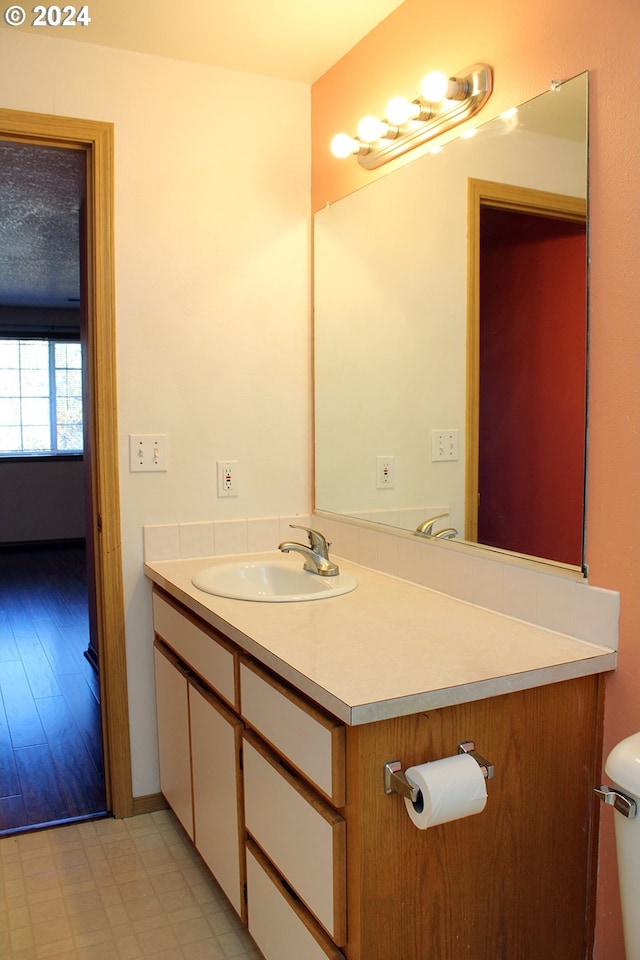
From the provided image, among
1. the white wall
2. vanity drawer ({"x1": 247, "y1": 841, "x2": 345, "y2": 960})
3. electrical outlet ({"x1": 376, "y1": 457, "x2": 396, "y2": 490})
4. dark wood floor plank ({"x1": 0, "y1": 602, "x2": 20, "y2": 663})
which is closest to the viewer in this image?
vanity drawer ({"x1": 247, "y1": 841, "x2": 345, "y2": 960})

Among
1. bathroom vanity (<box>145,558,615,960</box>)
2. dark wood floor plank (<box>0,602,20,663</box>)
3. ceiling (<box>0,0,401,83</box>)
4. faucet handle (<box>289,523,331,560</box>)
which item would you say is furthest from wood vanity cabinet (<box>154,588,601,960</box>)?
dark wood floor plank (<box>0,602,20,663</box>)

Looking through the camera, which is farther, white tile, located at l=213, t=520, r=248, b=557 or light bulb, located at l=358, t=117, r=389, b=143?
white tile, located at l=213, t=520, r=248, b=557

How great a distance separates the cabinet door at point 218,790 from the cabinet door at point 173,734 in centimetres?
7

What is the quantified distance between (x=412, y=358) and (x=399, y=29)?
2.84 ft

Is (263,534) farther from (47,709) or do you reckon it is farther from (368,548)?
(47,709)

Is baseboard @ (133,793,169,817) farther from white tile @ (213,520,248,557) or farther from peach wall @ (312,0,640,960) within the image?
peach wall @ (312,0,640,960)

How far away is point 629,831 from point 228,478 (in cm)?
163

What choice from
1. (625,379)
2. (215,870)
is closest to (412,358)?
(625,379)

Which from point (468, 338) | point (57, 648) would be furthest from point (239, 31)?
point (57, 648)

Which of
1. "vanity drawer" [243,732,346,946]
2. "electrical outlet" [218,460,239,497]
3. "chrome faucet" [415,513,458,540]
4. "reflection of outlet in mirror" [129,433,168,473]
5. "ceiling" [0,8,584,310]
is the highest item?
"ceiling" [0,8,584,310]

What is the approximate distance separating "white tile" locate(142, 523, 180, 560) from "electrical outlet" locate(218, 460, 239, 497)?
0.62ft

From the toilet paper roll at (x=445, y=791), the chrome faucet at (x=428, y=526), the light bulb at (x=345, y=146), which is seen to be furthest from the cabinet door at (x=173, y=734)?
the light bulb at (x=345, y=146)

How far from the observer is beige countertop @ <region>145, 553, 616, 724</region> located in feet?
4.36

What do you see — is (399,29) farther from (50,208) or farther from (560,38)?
(50,208)
